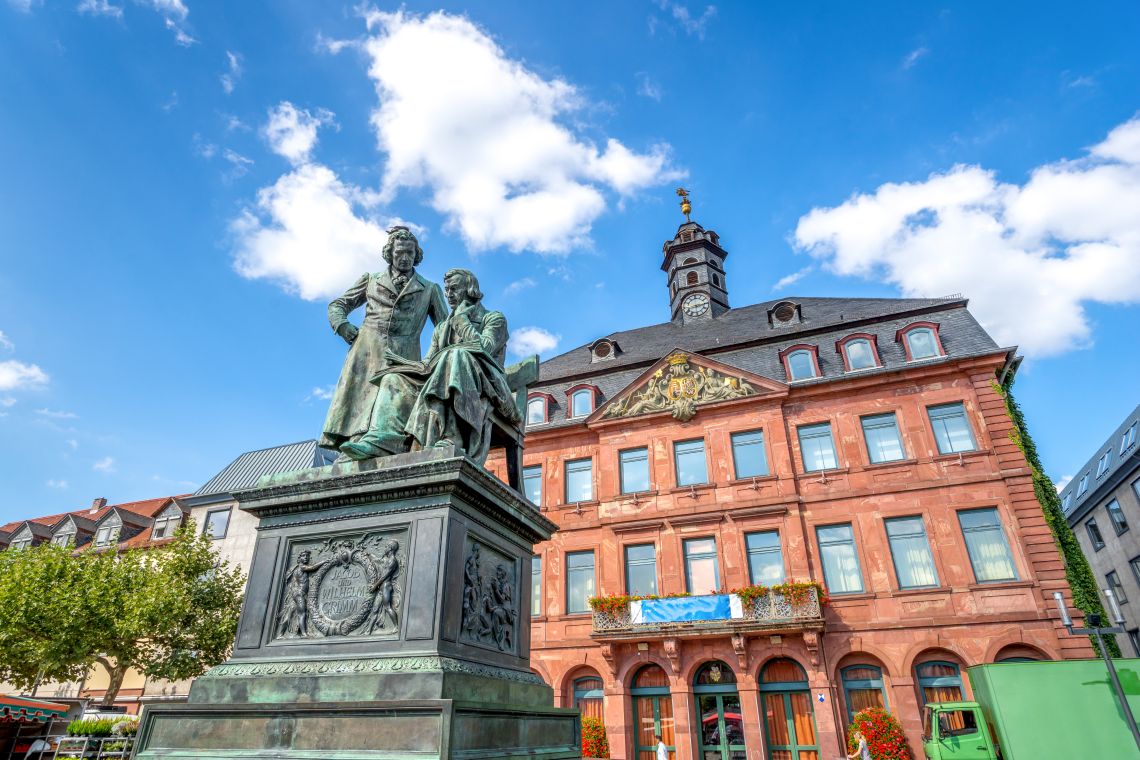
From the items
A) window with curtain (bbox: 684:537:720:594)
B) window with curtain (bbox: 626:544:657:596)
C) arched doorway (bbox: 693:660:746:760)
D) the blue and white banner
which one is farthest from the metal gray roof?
arched doorway (bbox: 693:660:746:760)

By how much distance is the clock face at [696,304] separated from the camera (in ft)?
110

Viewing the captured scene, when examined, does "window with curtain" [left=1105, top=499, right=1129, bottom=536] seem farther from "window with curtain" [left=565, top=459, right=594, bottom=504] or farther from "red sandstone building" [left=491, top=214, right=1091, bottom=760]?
"window with curtain" [left=565, top=459, right=594, bottom=504]

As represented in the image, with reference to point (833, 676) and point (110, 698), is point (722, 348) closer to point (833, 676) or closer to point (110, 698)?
point (833, 676)

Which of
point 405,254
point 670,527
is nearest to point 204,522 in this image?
point 670,527

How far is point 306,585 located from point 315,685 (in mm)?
673

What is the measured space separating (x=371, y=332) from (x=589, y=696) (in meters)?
20.1

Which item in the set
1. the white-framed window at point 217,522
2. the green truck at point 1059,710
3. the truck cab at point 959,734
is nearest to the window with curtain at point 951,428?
the truck cab at point 959,734

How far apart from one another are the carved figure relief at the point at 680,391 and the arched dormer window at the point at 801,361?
1728 millimetres

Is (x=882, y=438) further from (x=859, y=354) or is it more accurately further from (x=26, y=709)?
(x=26, y=709)

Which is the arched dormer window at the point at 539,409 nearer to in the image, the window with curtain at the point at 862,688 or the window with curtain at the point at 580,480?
the window with curtain at the point at 580,480

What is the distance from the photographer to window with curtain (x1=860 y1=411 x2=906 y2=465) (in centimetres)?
2178

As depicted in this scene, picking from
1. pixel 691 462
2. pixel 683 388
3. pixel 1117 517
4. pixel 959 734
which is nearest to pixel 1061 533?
pixel 959 734

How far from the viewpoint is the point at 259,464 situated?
111ft

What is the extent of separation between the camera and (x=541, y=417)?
27.3 metres
